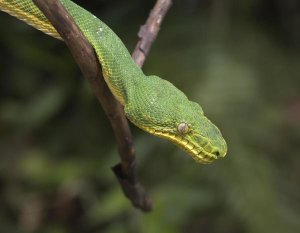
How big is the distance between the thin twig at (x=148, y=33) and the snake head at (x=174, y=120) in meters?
0.09

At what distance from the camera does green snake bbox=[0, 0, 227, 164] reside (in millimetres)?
1991

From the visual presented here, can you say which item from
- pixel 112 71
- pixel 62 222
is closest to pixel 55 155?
pixel 62 222

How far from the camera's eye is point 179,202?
2865mm

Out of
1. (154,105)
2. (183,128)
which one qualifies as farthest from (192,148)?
(154,105)

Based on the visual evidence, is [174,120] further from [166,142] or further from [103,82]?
[166,142]

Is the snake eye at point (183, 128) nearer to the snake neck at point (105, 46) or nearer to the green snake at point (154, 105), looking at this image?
the green snake at point (154, 105)

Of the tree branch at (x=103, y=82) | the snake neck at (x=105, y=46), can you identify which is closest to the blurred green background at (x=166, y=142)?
the tree branch at (x=103, y=82)

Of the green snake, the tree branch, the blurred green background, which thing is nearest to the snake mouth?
the green snake

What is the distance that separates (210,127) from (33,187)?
149 cm

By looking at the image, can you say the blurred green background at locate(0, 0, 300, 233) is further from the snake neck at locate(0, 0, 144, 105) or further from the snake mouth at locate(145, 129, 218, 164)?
the snake neck at locate(0, 0, 144, 105)

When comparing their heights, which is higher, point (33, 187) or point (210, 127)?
point (210, 127)

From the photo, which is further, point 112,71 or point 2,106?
point 2,106

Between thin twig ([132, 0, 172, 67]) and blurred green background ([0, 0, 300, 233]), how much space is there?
0.87 m

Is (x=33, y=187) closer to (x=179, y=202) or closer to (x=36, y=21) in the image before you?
(x=179, y=202)
